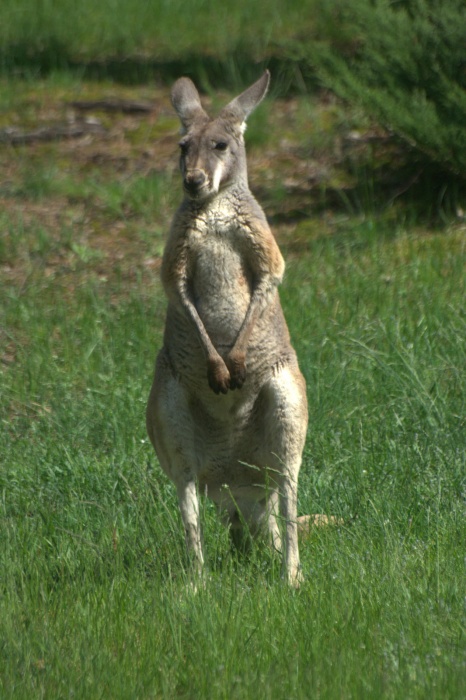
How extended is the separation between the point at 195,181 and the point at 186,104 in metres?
0.56

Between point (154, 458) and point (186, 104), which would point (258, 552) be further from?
point (186, 104)

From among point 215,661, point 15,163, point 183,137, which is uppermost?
point 183,137

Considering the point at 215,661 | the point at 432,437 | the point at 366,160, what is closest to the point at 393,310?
the point at 432,437

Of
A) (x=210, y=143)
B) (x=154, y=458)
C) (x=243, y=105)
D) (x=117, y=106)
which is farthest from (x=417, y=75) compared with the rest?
(x=210, y=143)

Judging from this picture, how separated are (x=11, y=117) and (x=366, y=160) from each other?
3.62 meters

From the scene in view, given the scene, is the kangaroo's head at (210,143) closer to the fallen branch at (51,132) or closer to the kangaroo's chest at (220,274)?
the kangaroo's chest at (220,274)

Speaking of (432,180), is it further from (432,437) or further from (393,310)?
(432,437)

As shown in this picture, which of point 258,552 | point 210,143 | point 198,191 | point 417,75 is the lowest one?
point 258,552

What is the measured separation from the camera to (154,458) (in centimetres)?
605

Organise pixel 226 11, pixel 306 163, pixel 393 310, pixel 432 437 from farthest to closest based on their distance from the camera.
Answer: pixel 226 11 < pixel 306 163 < pixel 393 310 < pixel 432 437

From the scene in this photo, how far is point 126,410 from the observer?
645 centimetres

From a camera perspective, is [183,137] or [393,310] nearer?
[183,137]

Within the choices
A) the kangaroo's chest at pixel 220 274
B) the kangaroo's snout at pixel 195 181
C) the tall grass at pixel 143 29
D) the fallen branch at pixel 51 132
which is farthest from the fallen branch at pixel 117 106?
the kangaroo's snout at pixel 195 181

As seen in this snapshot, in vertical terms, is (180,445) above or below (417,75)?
below
